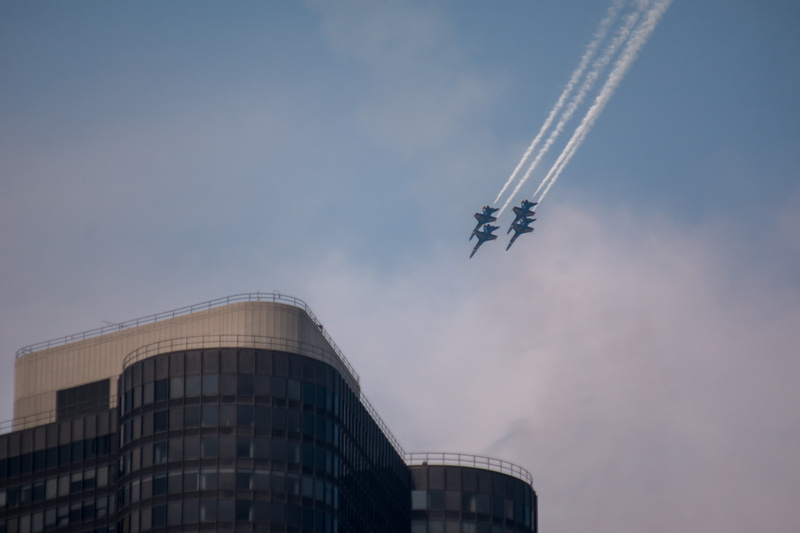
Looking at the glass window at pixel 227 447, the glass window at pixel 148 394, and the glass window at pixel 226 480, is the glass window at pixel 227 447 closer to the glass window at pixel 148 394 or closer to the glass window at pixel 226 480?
the glass window at pixel 226 480

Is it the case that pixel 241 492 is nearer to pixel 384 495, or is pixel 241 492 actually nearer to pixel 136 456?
pixel 136 456

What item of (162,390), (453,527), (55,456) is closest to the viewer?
(162,390)

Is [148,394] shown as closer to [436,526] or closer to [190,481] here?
[190,481]

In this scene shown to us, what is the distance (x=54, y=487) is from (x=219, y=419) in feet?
61.7

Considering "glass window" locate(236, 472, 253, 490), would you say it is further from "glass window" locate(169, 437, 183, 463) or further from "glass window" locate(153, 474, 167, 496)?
"glass window" locate(153, 474, 167, 496)

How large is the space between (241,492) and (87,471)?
17422 millimetres

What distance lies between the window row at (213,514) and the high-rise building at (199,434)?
4.5 inches

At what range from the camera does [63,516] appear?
145375 millimetres

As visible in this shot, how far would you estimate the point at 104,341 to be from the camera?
15638cm

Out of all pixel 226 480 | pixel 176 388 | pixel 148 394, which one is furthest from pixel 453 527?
pixel 148 394

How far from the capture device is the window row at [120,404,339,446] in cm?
13862

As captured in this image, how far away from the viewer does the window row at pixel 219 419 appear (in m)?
139

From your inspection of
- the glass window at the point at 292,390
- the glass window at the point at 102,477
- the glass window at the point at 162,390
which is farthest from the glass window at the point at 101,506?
the glass window at the point at 292,390

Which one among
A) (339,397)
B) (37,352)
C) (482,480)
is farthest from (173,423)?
(482,480)
